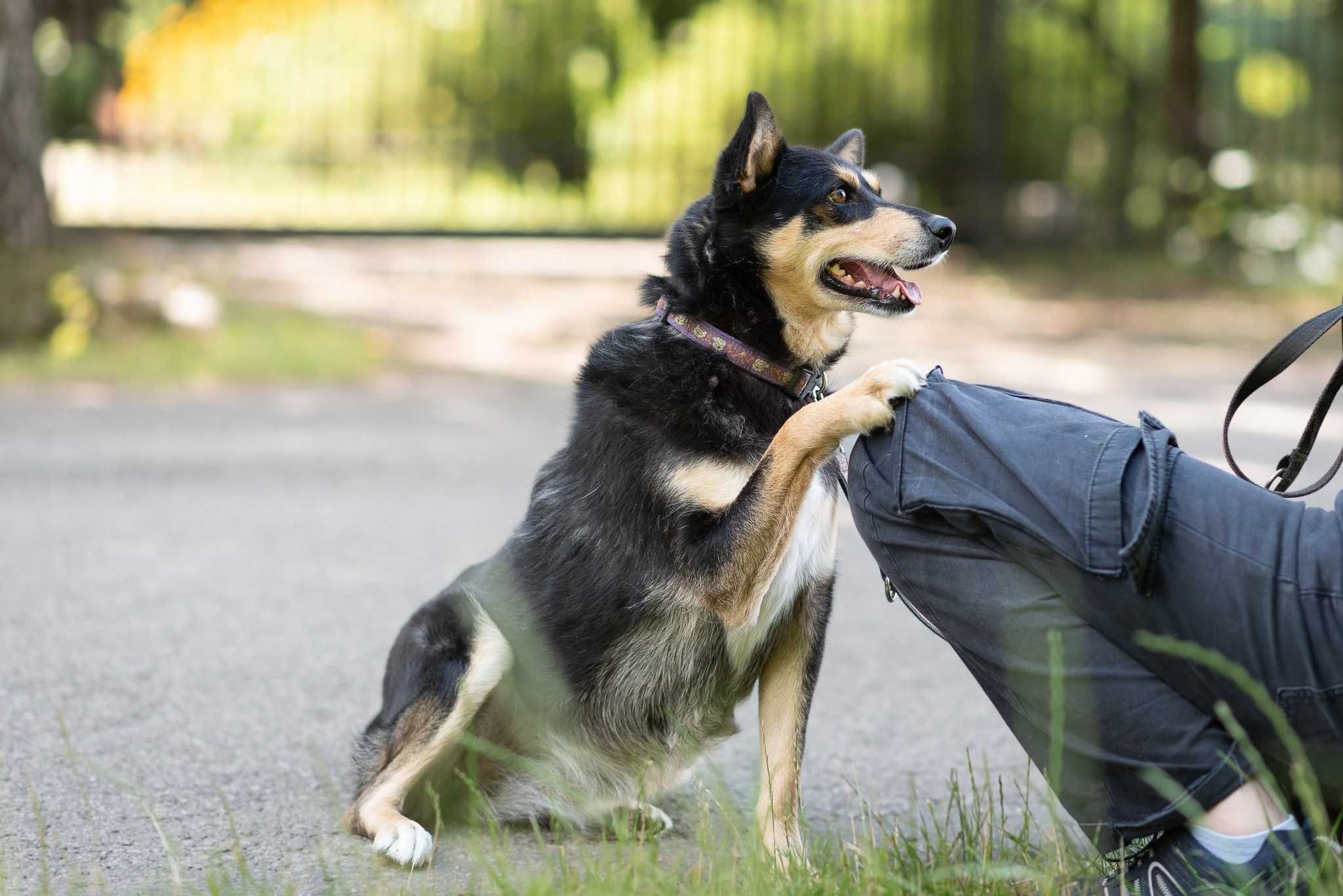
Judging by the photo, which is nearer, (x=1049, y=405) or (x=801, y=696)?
(x=1049, y=405)

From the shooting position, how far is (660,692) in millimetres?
3092

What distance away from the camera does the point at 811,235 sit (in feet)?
11.0

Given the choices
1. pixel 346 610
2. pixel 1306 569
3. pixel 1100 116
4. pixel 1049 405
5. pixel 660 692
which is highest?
pixel 1100 116

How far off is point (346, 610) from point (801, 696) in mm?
2449

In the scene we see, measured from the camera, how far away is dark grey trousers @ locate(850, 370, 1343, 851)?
2.22 metres

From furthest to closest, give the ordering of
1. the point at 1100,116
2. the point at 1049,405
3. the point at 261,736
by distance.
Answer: the point at 1100,116
the point at 261,736
the point at 1049,405

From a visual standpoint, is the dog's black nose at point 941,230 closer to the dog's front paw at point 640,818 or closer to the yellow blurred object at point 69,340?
the dog's front paw at point 640,818

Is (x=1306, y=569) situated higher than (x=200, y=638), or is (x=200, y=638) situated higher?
(x=1306, y=569)

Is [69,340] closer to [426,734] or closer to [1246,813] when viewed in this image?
[426,734]

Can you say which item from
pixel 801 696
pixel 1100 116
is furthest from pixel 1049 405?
pixel 1100 116

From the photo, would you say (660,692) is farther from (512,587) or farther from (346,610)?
(346,610)

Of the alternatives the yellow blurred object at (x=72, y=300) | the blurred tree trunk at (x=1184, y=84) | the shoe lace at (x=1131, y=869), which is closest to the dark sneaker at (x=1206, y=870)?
the shoe lace at (x=1131, y=869)

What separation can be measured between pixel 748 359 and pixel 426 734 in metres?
1.10

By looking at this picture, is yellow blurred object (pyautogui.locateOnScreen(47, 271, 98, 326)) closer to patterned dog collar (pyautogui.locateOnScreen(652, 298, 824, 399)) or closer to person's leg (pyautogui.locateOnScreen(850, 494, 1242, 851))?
patterned dog collar (pyautogui.locateOnScreen(652, 298, 824, 399))
